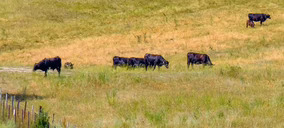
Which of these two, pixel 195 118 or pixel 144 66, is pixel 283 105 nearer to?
pixel 195 118

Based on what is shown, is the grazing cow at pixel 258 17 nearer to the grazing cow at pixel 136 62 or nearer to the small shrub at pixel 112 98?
the grazing cow at pixel 136 62

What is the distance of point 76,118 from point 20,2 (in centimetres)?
4766

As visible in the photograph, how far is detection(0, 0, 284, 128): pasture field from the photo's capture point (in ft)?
57.0

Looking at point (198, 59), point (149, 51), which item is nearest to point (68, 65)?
point (149, 51)

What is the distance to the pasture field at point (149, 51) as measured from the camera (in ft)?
57.0

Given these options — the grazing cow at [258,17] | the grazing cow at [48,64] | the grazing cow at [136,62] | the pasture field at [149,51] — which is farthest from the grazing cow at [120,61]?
the grazing cow at [258,17]

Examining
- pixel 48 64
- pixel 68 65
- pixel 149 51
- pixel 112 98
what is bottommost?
pixel 112 98

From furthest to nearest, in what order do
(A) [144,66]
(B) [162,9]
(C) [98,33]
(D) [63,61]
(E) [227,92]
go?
1. (B) [162,9]
2. (C) [98,33]
3. (D) [63,61]
4. (A) [144,66]
5. (E) [227,92]

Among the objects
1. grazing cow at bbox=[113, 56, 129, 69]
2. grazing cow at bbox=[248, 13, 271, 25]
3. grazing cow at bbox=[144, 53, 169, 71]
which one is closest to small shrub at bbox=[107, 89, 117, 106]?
grazing cow at bbox=[144, 53, 169, 71]

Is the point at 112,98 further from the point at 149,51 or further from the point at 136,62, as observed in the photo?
the point at 149,51

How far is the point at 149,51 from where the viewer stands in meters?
44.4

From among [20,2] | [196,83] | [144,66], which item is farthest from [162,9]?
[196,83]

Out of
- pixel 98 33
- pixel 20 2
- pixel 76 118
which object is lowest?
pixel 76 118

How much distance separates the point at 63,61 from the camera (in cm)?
4162
